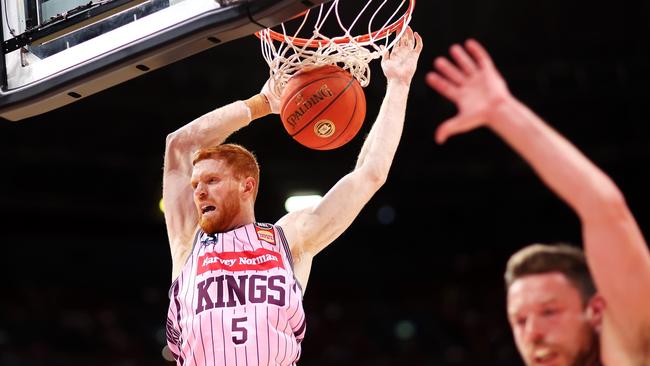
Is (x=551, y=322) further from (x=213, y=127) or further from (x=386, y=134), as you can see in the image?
(x=213, y=127)

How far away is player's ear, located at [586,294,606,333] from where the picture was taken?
2.40m

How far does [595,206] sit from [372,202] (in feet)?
40.0

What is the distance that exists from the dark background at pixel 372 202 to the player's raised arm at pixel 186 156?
6.47 metres

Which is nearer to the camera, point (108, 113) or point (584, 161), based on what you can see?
point (584, 161)

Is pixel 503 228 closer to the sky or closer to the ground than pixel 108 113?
closer to the ground

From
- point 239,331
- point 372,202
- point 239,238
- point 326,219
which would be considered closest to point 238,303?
point 239,331

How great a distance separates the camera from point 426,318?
14.0 meters

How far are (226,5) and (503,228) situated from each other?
11601mm

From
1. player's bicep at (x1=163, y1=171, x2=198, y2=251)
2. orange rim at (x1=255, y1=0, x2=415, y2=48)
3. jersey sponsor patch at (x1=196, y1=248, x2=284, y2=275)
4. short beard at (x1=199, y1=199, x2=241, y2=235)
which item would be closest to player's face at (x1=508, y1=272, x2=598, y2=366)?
jersey sponsor patch at (x1=196, y1=248, x2=284, y2=275)

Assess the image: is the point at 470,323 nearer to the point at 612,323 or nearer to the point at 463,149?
the point at 463,149

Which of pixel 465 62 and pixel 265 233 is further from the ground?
pixel 465 62

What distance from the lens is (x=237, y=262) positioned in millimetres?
4234

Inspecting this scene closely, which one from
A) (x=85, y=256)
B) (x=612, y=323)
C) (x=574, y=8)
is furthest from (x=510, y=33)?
(x=612, y=323)

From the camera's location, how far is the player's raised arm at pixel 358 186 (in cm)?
440
